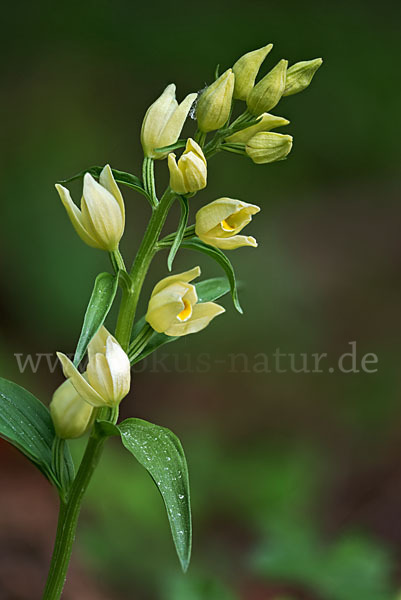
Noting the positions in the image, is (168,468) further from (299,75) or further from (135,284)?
(299,75)

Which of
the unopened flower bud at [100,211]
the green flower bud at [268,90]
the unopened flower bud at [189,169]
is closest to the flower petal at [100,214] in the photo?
the unopened flower bud at [100,211]

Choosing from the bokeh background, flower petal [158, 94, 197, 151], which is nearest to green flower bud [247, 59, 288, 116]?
flower petal [158, 94, 197, 151]

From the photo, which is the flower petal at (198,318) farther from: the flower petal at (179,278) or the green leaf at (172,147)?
the green leaf at (172,147)

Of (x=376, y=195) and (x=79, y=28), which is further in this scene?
(x=376, y=195)

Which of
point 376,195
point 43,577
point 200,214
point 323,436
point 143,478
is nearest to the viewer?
point 200,214

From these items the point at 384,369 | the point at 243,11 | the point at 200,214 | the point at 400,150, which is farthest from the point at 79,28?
the point at 200,214

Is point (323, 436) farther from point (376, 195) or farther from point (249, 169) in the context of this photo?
point (376, 195)

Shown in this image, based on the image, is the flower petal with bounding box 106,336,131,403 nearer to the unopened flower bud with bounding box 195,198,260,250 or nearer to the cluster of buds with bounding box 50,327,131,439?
the cluster of buds with bounding box 50,327,131,439
